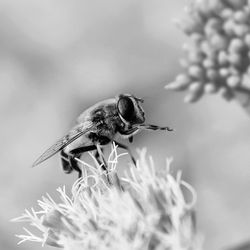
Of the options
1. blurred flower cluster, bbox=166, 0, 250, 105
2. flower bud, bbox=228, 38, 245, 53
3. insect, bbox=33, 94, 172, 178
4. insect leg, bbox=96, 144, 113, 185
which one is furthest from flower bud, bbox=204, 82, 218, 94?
insect, bbox=33, 94, 172, 178

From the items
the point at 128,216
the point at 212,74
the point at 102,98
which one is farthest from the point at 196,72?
the point at 102,98

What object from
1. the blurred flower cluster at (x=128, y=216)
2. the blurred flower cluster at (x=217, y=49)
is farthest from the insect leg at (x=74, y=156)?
the blurred flower cluster at (x=217, y=49)

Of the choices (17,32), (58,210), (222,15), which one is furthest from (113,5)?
(222,15)

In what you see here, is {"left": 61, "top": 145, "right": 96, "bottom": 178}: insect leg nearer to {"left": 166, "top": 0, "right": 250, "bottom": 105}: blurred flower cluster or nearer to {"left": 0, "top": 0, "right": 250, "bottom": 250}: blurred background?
{"left": 166, "top": 0, "right": 250, "bottom": 105}: blurred flower cluster

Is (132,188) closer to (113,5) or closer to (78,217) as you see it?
(78,217)

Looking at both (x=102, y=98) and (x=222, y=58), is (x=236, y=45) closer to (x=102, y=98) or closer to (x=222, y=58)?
(x=222, y=58)

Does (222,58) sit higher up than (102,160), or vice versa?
(102,160)
